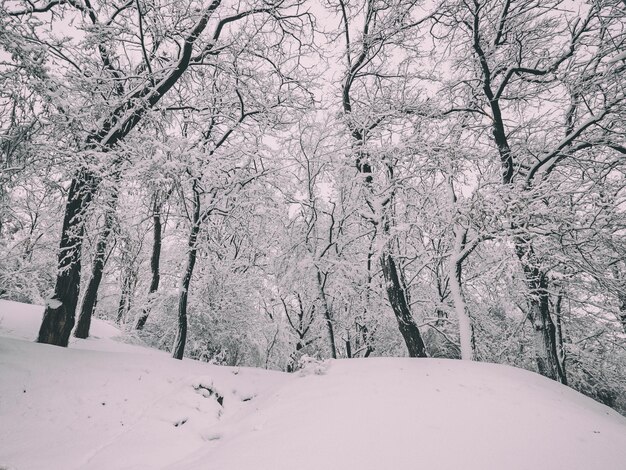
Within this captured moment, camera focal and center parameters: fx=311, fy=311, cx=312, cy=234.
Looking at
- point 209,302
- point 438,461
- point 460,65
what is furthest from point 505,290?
point 209,302

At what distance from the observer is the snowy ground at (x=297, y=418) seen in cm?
246

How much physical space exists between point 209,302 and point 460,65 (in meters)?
11.8

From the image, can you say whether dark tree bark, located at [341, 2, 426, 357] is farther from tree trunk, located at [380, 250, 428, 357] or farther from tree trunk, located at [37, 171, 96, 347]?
tree trunk, located at [37, 171, 96, 347]

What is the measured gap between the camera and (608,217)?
500 cm

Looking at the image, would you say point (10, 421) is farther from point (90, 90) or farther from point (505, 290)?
point (505, 290)

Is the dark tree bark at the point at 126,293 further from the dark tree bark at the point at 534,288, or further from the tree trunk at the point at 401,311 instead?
the dark tree bark at the point at 534,288

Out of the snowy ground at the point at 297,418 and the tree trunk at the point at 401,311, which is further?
the tree trunk at the point at 401,311

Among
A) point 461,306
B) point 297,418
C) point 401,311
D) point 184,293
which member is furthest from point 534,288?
point 184,293

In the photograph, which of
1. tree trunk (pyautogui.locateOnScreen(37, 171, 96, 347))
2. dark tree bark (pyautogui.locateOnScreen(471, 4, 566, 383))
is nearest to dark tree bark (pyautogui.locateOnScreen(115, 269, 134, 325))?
tree trunk (pyautogui.locateOnScreen(37, 171, 96, 347))

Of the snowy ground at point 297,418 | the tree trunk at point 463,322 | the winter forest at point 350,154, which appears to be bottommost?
the snowy ground at point 297,418

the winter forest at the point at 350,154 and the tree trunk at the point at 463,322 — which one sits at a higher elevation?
the winter forest at the point at 350,154

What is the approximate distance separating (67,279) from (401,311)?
7127 millimetres

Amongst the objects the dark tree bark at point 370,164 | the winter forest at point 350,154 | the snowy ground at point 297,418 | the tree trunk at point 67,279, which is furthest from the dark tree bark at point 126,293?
the dark tree bark at point 370,164

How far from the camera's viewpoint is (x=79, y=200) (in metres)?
6.44
